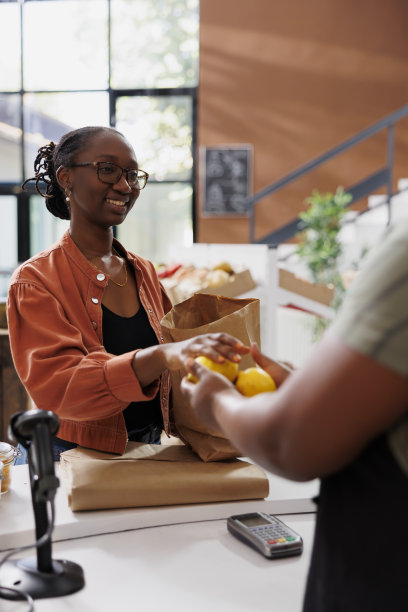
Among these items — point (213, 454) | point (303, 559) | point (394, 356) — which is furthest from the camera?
point (213, 454)

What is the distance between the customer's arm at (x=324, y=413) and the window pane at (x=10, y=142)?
7.79m

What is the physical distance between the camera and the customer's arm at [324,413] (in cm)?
62

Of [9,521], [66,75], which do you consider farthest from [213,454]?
[66,75]

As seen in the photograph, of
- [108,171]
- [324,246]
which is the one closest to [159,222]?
[324,246]

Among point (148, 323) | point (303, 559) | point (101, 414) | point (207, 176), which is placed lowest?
point (303, 559)

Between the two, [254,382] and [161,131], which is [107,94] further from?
[254,382]

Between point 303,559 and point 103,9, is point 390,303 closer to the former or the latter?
point 303,559

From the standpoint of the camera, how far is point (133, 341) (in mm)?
1644

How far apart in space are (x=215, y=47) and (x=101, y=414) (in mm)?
6758

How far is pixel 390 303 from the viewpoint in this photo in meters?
0.61

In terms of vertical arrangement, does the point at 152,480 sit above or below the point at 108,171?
below

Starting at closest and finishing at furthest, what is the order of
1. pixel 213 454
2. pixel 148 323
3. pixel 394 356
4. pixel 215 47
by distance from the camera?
pixel 394 356, pixel 213 454, pixel 148 323, pixel 215 47

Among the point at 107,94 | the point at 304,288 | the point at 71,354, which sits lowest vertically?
the point at 304,288

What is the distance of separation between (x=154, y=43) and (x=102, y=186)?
21.7 feet
